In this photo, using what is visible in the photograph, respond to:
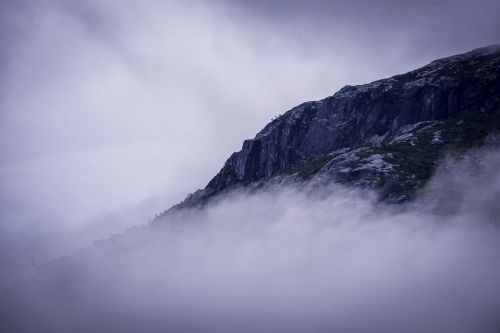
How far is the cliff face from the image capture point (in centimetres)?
13338

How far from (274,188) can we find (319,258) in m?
57.9

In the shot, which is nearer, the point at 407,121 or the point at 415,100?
the point at 407,121

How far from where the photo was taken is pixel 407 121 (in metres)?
176

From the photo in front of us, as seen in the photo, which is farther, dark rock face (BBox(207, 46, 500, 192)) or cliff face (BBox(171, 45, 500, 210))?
dark rock face (BBox(207, 46, 500, 192))

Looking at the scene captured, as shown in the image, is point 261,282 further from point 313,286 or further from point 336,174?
point 336,174

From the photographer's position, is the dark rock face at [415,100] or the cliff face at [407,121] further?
the dark rock face at [415,100]

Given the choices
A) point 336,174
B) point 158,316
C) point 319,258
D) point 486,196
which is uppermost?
point 336,174

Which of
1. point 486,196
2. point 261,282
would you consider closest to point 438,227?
point 486,196

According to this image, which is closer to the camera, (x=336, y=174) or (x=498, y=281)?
(x=498, y=281)

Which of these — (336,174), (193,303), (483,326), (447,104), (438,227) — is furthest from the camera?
(447,104)

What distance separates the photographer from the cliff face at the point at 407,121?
133 metres

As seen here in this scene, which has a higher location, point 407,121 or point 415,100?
point 415,100

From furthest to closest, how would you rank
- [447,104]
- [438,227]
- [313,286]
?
1. [447,104]
2. [313,286]
3. [438,227]

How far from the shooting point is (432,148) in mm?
140250
